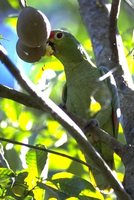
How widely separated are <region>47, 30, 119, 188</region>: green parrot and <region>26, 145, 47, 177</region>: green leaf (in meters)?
0.71

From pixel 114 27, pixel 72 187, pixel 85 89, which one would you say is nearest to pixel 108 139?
pixel 72 187

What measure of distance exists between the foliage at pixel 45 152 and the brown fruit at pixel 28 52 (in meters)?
0.17

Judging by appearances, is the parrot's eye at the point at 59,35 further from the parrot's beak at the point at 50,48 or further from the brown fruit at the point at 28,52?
the brown fruit at the point at 28,52

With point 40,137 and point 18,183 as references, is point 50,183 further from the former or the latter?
point 40,137

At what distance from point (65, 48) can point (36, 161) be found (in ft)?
4.45

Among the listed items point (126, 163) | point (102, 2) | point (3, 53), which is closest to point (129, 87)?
point (126, 163)

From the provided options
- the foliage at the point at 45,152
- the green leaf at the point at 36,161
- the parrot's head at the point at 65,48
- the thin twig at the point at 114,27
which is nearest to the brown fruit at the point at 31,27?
the foliage at the point at 45,152

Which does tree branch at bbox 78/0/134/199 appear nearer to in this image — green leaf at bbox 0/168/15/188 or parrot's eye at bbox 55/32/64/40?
parrot's eye at bbox 55/32/64/40

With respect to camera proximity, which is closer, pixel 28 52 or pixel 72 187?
pixel 72 187

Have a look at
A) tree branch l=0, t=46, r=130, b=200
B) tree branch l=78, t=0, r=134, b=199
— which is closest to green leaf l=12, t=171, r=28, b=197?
tree branch l=0, t=46, r=130, b=200

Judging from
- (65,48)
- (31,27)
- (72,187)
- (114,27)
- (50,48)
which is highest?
(65,48)

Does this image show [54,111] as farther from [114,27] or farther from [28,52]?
[114,27]

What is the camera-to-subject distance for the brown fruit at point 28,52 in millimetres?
2205

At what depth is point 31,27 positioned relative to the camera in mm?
2014
